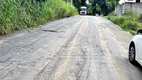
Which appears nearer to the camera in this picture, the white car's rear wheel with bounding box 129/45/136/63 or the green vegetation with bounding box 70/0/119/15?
the white car's rear wheel with bounding box 129/45/136/63

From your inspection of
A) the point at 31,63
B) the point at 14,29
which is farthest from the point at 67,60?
the point at 14,29

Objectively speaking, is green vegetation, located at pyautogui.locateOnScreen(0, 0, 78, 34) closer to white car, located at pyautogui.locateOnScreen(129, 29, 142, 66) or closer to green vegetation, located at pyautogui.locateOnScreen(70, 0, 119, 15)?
white car, located at pyautogui.locateOnScreen(129, 29, 142, 66)

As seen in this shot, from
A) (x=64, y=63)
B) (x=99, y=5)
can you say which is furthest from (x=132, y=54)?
(x=99, y=5)

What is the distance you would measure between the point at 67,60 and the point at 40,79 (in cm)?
233

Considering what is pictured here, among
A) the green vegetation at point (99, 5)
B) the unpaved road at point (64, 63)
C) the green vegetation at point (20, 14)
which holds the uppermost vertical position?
the green vegetation at point (20, 14)

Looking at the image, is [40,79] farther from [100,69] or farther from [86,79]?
[100,69]

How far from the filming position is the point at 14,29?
16.4 m

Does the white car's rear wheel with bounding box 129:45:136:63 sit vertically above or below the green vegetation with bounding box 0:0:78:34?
below

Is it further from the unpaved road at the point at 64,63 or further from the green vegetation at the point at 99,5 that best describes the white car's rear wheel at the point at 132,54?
the green vegetation at the point at 99,5

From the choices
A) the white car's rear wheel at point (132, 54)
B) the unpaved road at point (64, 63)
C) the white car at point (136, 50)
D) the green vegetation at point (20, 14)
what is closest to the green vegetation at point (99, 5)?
the green vegetation at point (20, 14)

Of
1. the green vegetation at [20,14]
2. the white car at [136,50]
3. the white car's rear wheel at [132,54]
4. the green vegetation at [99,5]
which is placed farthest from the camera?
the green vegetation at [99,5]

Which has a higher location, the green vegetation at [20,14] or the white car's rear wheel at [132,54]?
the green vegetation at [20,14]

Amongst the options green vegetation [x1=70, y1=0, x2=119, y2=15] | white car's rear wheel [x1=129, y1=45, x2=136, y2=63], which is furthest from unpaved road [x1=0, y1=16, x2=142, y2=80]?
green vegetation [x1=70, y1=0, x2=119, y2=15]

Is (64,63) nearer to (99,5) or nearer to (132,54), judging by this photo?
(132,54)
